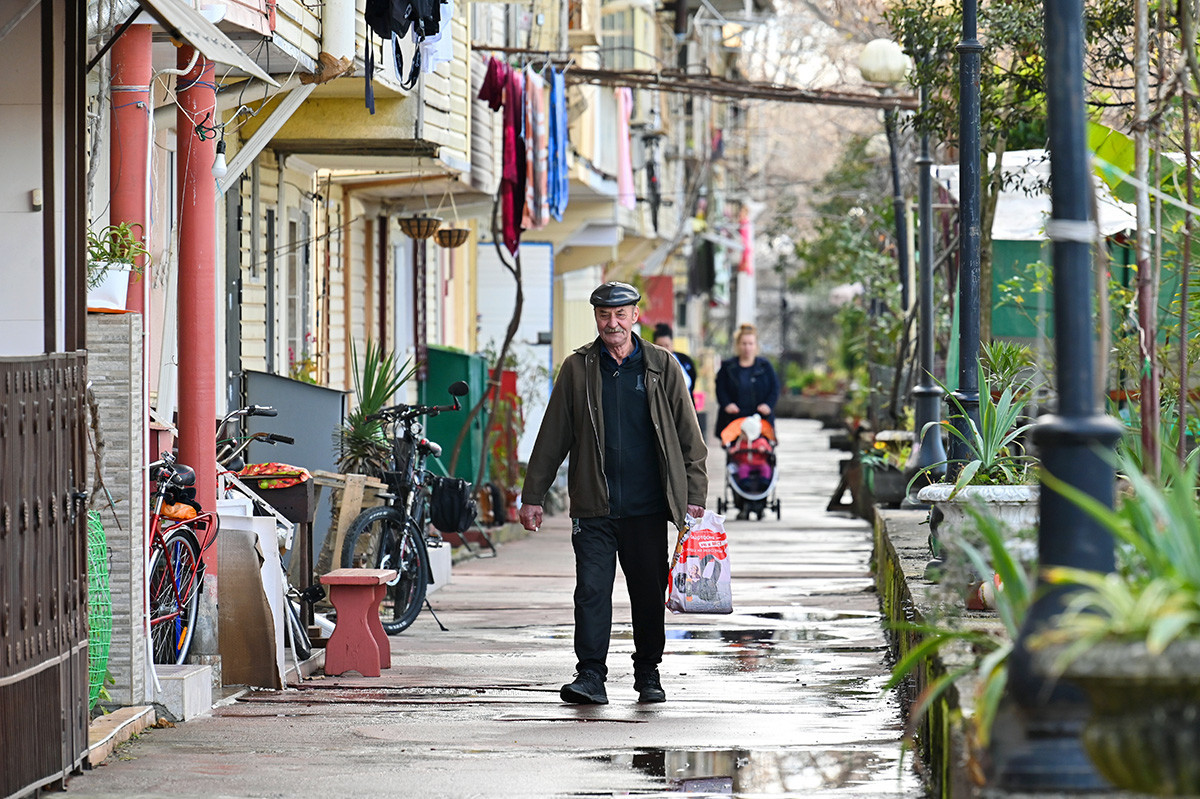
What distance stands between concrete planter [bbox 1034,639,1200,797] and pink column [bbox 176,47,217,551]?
18.6ft

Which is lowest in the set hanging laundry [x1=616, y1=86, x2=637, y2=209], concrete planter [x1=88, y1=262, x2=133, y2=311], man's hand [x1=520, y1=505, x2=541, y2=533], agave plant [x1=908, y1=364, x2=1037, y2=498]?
man's hand [x1=520, y1=505, x2=541, y2=533]

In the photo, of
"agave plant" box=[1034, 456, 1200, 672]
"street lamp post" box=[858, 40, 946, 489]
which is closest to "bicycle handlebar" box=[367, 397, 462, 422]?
"street lamp post" box=[858, 40, 946, 489]

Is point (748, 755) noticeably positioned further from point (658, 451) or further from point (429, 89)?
point (429, 89)

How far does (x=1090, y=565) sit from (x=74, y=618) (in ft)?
12.6

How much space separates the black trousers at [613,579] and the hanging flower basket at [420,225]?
9.42 meters

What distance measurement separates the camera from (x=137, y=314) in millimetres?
7344

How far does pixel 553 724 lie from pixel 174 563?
1897 millimetres

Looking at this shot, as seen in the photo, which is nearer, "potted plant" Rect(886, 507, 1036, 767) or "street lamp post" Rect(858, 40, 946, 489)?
"potted plant" Rect(886, 507, 1036, 767)

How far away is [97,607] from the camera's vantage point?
7.25 meters

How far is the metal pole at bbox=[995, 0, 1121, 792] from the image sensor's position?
12.4 ft

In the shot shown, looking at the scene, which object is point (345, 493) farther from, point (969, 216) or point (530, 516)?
point (969, 216)

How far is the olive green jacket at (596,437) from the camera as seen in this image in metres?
8.30

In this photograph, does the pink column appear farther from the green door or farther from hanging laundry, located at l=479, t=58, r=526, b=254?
the green door

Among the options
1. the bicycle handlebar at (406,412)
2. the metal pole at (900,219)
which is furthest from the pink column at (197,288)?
the metal pole at (900,219)
